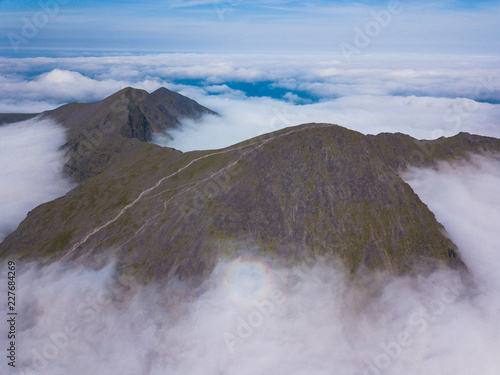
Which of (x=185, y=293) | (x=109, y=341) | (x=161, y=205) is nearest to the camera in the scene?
(x=109, y=341)

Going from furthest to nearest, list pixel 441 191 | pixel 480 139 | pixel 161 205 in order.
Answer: pixel 480 139, pixel 441 191, pixel 161 205

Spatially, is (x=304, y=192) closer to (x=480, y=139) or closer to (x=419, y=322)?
(x=419, y=322)

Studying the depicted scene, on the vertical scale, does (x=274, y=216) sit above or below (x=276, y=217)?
above

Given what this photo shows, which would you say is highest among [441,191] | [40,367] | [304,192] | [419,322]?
[304,192]

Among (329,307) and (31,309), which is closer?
(329,307)

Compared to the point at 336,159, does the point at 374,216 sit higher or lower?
lower

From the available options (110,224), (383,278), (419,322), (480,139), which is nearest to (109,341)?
(110,224)

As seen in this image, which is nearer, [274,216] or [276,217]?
[276,217]
